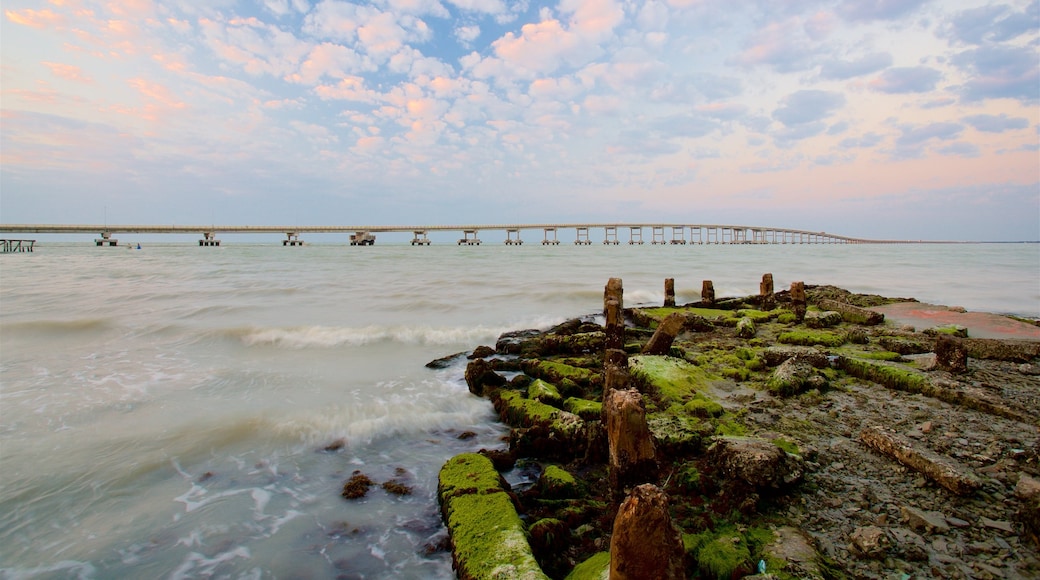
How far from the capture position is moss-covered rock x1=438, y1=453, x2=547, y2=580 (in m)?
2.85

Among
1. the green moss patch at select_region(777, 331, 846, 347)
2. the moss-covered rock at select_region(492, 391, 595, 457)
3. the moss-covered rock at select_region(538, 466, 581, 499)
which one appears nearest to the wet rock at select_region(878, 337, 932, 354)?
the green moss patch at select_region(777, 331, 846, 347)

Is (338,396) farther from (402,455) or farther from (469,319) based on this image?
(469,319)

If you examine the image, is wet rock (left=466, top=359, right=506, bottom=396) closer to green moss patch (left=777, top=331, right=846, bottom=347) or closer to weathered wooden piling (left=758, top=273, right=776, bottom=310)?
green moss patch (left=777, top=331, right=846, bottom=347)

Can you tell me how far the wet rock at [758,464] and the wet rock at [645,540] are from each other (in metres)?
1.55

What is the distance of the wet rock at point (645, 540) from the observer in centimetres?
225

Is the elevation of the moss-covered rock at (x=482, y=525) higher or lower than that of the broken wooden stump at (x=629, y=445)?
lower

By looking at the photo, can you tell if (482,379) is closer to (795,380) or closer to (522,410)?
(522,410)

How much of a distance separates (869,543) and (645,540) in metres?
1.68

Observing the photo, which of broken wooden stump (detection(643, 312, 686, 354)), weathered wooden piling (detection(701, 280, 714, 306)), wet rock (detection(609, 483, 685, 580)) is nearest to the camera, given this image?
wet rock (detection(609, 483, 685, 580))

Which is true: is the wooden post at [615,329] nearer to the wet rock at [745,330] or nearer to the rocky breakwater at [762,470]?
the rocky breakwater at [762,470]

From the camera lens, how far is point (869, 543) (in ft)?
9.46

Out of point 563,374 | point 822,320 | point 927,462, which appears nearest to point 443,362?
point 563,374

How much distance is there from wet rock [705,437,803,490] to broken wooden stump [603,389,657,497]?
0.56 meters

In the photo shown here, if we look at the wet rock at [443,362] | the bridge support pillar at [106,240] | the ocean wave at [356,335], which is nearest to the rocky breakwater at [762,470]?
the wet rock at [443,362]
